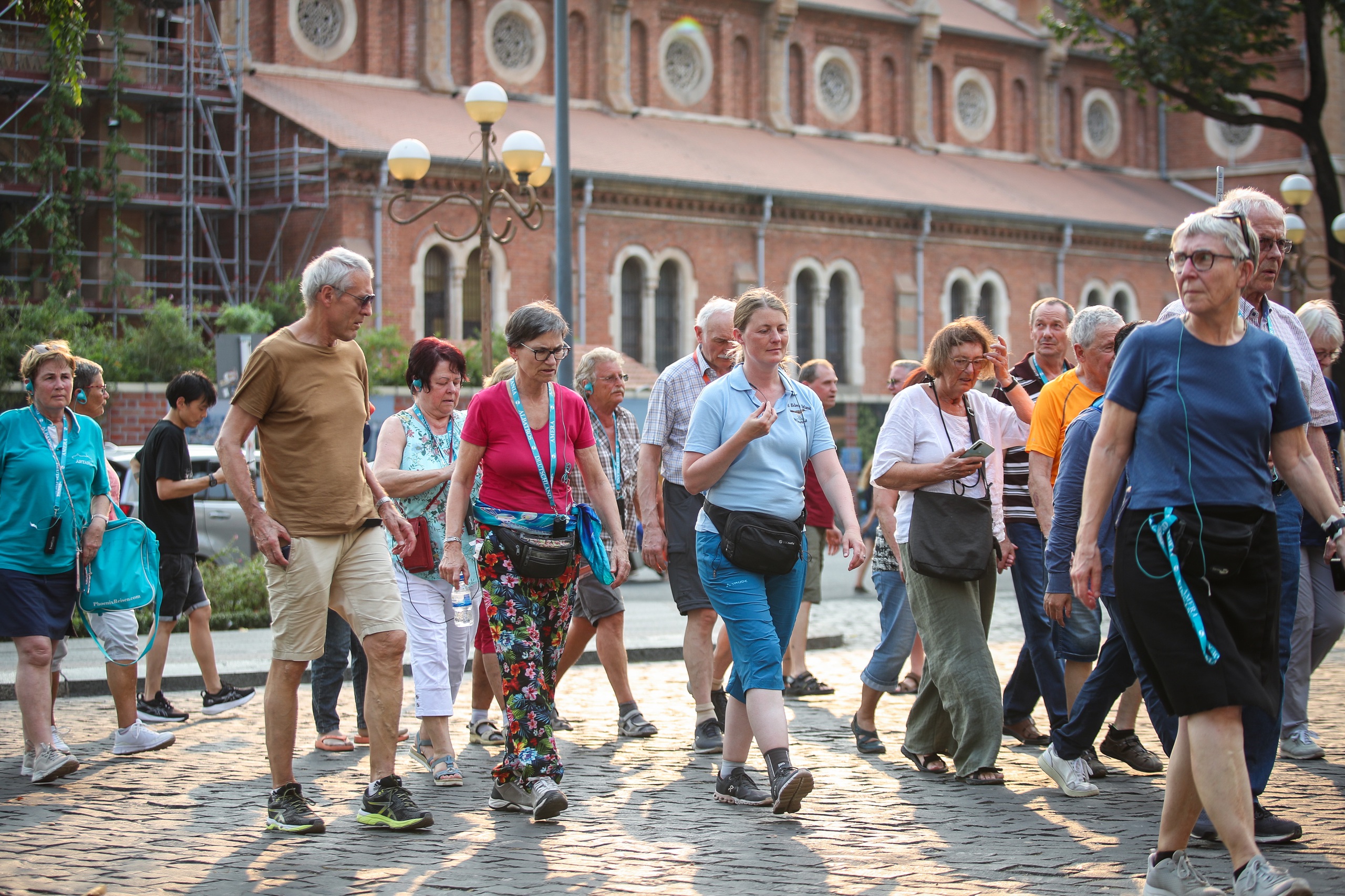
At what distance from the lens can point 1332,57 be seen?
46656 millimetres

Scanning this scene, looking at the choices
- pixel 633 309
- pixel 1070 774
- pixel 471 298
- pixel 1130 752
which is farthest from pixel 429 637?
pixel 633 309

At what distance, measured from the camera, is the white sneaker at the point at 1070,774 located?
250 inches

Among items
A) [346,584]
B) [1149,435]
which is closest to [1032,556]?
[1149,435]

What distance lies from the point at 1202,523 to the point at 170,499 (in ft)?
19.9

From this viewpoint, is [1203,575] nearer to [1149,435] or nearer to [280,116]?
[1149,435]

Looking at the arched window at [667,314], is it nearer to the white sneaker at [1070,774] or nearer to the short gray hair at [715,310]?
the short gray hair at [715,310]

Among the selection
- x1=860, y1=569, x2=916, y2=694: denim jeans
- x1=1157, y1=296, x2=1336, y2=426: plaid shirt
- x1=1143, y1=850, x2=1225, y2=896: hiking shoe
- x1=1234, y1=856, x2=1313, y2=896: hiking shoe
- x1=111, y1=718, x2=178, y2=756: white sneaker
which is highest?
x1=1157, y1=296, x2=1336, y2=426: plaid shirt

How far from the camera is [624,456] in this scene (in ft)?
27.4

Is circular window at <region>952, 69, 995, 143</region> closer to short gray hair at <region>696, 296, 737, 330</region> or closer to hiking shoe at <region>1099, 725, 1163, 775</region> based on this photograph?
short gray hair at <region>696, 296, 737, 330</region>

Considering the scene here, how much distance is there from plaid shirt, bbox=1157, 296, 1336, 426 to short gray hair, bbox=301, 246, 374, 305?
306 centimetres

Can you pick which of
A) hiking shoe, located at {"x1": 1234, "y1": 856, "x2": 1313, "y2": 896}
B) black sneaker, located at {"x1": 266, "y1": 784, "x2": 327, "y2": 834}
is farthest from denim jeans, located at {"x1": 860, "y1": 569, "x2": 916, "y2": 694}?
hiking shoe, located at {"x1": 1234, "y1": 856, "x2": 1313, "y2": 896}

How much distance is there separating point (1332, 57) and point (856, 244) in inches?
748

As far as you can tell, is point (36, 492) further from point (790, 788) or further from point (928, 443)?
point (928, 443)

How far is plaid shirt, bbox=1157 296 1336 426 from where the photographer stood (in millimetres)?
5895
